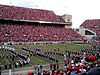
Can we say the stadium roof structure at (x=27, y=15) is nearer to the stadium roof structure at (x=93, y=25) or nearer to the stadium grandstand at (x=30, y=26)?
the stadium grandstand at (x=30, y=26)

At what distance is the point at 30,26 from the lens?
132 feet

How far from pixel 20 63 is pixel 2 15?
1006 inches

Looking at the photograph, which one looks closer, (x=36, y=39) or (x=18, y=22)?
(x=36, y=39)

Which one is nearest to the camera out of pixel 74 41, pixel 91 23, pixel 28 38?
pixel 28 38

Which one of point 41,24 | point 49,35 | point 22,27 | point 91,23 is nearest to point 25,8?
point 41,24

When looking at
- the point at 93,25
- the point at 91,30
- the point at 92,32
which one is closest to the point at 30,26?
the point at 92,32

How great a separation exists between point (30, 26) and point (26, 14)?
441 cm

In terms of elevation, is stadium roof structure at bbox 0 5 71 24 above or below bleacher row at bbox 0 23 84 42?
above

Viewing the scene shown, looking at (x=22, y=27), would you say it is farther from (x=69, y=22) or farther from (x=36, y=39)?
(x=69, y=22)

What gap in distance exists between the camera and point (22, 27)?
37906mm

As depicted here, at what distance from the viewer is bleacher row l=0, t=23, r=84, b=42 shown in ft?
106

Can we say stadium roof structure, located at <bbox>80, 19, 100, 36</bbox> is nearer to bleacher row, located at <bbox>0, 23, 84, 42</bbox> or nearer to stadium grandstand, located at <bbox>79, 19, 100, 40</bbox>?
stadium grandstand, located at <bbox>79, 19, 100, 40</bbox>

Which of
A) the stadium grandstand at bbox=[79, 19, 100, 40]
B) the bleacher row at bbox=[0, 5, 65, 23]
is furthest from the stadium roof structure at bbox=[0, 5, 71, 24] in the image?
the stadium grandstand at bbox=[79, 19, 100, 40]

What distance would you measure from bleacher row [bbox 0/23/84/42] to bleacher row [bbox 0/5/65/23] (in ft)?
6.16
